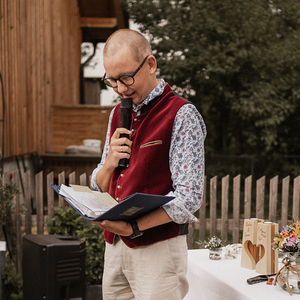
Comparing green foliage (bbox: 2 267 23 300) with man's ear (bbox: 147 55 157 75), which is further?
green foliage (bbox: 2 267 23 300)

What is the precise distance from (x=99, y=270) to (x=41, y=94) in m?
5.76

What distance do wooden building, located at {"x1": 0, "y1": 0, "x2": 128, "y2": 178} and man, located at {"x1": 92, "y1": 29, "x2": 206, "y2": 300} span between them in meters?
3.90

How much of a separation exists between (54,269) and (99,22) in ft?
37.7

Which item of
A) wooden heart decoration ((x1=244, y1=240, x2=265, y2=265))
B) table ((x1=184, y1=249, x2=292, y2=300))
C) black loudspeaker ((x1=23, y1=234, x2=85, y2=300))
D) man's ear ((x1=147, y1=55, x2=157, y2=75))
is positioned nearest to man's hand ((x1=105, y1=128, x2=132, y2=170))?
man's ear ((x1=147, y1=55, x2=157, y2=75))

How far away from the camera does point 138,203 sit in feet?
4.46

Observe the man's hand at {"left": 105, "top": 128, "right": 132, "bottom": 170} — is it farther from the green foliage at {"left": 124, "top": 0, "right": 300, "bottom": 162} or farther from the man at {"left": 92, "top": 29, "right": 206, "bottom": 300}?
the green foliage at {"left": 124, "top": 0, "right": 300, "bottom": 162}

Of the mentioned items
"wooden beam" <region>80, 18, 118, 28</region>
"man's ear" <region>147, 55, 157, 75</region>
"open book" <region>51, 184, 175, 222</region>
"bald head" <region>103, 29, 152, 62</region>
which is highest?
"wooden beam" <region>80, 18, 118, 28</region>

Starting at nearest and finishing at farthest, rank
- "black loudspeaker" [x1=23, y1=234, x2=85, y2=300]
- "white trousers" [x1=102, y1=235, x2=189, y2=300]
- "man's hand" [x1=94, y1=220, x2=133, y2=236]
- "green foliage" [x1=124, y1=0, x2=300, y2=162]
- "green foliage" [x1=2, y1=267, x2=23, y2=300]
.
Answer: "man's hand" [x1=94, y1=220, x2=133, y2=236]
"white trousers" [x1=102, y1=235, x2=189, y2=300]
"black loudspeaker" [x1=23, y1=234, x2=85, y2=300]
"green foliage" [x1=2, y1=267, x2=23, y2=300]
"green foliage" [x1=124, y1=0, x2=300, y2=162]

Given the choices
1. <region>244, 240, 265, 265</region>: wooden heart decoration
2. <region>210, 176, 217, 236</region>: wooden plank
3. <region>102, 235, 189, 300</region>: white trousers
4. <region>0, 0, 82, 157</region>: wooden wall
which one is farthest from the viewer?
<region>0, 0, 82, 157</region>: wooden wall

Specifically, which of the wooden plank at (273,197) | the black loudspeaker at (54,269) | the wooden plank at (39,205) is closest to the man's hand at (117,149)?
the black loudspeaker at (54,269)

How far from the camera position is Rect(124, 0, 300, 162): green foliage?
10289mm

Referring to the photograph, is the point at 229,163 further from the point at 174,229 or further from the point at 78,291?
the point at 174,229

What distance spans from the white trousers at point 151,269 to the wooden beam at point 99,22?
1191cm

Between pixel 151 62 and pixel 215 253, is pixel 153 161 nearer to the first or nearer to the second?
pixel 151 62
